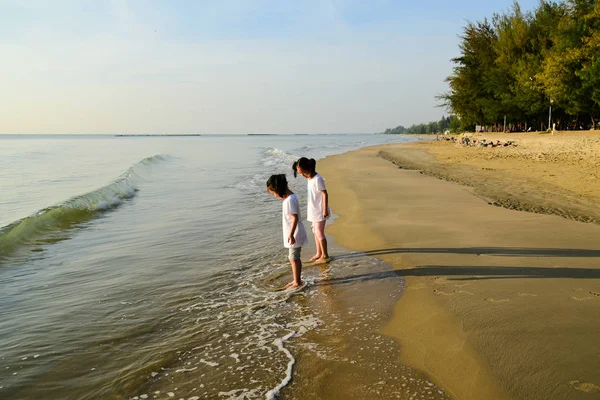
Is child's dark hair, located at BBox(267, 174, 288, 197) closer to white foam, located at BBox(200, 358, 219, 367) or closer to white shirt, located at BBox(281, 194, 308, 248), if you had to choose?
white shirt, located at BBox(281, 194, 308, 248)

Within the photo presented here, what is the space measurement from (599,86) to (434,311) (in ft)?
116

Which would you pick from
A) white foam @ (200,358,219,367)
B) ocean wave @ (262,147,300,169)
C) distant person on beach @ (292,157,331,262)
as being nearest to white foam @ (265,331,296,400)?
white foam @ (200,358,219,367)

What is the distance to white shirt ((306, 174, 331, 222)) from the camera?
21.4 ft

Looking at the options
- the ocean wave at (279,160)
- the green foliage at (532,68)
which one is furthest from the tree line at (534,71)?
the ocean wave at (279,160)

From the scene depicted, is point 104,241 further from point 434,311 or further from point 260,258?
point 434,311

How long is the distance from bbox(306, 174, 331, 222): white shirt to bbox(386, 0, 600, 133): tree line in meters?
33.3

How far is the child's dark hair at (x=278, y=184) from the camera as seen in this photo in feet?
18.2

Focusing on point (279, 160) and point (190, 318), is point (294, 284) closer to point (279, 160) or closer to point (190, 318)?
point (190, 318)

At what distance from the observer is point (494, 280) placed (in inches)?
210

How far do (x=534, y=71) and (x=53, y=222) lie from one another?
143ft

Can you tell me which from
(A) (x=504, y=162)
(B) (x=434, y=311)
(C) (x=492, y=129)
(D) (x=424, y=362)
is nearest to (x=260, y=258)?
(B) (x=434, y=311)

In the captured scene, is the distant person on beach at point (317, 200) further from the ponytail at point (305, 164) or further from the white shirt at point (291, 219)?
the white shirt at point (291, 219)

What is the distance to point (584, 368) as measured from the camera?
10.6ft

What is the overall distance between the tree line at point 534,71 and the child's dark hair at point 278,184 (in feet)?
113
